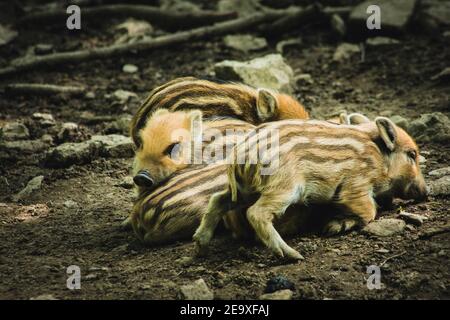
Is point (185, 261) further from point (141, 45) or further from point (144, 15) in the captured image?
point (144, 15)

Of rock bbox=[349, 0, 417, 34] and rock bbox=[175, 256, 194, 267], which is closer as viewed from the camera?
rock bbox=[175, 256, 194, 267]

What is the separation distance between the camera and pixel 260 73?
6004 millimetres

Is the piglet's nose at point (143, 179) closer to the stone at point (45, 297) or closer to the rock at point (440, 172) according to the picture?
the stone at point (45, 297)

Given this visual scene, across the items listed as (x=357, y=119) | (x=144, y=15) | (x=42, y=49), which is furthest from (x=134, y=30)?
(x=357, y=119)

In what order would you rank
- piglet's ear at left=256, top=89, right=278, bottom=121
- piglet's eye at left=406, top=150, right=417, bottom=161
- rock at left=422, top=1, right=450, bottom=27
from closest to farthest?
1. piglet's eye at left=406, top=150, right=417, bottom=161
2. piglet's ear at left=256, top=89, right=278, bottom=121
3. rock at left=422, top=1, right=450, bottom=27

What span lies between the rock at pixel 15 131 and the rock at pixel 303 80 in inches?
96.7

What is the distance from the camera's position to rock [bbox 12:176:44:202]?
15.9 ft

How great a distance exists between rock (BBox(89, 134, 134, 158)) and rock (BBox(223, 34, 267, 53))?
7.84 feet

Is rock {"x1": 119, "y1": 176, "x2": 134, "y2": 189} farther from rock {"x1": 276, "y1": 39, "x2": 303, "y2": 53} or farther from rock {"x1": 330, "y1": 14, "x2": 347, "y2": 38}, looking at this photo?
rock {"x1": 330, "y1": 14, "x2": 347, "y2": 38}

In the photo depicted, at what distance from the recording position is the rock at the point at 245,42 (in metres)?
7.53

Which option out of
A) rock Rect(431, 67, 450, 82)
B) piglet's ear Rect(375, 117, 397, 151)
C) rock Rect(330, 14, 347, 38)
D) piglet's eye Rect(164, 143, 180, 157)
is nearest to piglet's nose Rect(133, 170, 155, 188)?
piglet's eye Rect(164, 143, 180, 157)

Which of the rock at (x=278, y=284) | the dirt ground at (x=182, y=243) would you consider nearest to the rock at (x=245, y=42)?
the dirt ground at (x=182, y=243)

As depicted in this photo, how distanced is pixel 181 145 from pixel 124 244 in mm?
716
